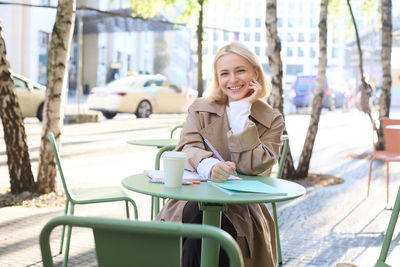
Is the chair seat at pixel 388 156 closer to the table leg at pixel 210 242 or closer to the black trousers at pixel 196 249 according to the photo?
the black trousers at pixel 196 249

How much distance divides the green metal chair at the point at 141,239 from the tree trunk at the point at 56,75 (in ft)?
17.0

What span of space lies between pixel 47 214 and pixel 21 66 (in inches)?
982

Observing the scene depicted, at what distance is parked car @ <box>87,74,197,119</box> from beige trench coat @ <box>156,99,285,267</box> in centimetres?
1794

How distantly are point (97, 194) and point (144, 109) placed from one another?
18.0 meters

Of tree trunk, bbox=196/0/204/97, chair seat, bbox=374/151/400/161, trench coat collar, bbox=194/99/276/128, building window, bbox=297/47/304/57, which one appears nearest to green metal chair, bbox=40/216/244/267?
trench coat collar, bbox=194/99/276/128

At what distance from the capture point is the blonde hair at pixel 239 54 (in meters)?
3.23

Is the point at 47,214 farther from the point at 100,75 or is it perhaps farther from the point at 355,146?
the point at 100,75

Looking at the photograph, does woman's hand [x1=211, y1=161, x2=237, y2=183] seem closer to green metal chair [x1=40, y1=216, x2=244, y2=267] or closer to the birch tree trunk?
green metal chair [x1=40, y1=216, x2=244, y2=267]

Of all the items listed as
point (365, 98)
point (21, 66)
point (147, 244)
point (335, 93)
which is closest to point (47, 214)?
point (147, 244)

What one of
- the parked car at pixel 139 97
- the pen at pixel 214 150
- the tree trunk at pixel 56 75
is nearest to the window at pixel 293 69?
the parked car at pixel 139 97

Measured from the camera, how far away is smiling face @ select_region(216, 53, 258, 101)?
324cm

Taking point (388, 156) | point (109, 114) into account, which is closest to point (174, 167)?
point (388, 156)

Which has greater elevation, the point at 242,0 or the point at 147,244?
the point at 242,0

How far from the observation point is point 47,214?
5.87 meters
